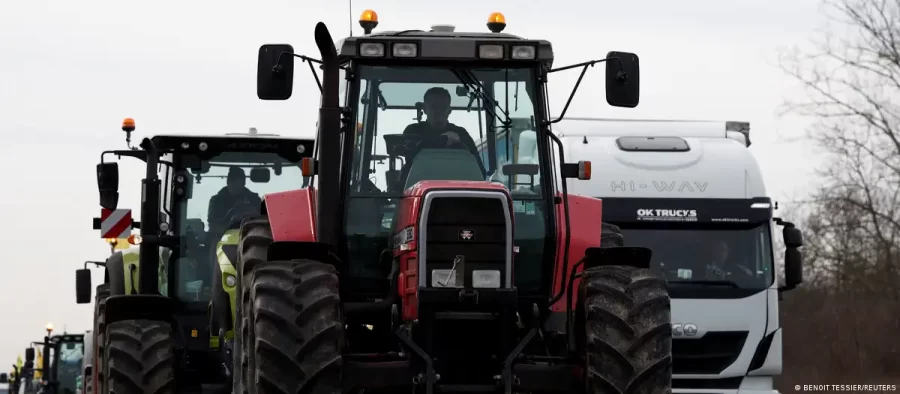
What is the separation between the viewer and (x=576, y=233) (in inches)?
377

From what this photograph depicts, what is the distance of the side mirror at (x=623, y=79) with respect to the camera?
9430 mm

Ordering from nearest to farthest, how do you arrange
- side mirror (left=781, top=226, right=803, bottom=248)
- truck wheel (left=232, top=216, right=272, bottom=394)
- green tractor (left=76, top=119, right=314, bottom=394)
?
truck wheel (left=232, top=216, right=272, bottom=394), green tractor (left=76, top=119, right=314, bottom=394), side mirror (left=781, top=226, right=803, bottom=248)

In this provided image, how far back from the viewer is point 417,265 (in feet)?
28.9

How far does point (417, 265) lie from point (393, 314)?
43cm

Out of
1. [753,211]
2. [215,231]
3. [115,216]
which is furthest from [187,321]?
[753,211]

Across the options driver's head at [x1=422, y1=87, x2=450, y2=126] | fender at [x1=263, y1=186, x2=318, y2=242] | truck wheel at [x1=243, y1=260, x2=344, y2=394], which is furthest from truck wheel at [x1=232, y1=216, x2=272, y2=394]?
driver's head at [x1=422, y1=87, x2=450, y2=126]

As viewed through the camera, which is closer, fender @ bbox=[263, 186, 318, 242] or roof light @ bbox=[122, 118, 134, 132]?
fender @ bbox=[263, 186, 318, 242]

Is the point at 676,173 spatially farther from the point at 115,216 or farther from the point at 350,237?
the point at 350,237

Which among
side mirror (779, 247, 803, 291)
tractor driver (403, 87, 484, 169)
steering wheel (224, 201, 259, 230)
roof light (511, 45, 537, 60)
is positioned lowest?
side mirror (779, 247, 803, 291)

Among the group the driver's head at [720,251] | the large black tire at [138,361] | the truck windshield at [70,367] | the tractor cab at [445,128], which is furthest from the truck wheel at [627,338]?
the truck windshield at [70,367]

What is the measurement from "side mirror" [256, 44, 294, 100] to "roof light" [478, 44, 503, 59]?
1203 millimetres

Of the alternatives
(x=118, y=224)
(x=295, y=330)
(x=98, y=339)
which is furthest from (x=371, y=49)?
(x=118, y=224)

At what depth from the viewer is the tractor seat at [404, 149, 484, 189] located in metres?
→ 9.36

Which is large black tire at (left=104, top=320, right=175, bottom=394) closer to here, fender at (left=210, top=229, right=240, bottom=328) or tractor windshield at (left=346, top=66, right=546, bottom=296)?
fender at (left=210, top=229, right=240, bottom=328)
